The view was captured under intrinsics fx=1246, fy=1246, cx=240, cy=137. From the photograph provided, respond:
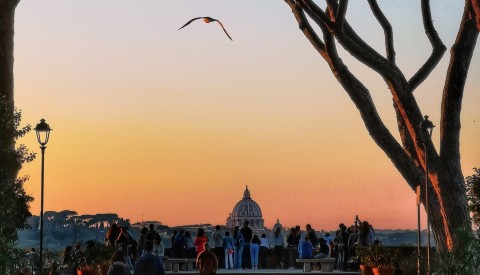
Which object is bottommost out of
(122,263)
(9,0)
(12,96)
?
(122,263)

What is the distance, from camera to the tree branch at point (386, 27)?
1090 inches

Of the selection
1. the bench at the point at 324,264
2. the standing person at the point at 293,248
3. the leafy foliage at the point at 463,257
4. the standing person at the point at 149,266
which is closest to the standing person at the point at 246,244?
the standing person at the point at 293,248

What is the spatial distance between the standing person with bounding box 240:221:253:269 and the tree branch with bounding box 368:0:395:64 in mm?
13340

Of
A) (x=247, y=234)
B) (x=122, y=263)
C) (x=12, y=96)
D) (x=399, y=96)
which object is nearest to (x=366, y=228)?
(x=247, y=234)

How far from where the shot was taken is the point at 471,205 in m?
24.2

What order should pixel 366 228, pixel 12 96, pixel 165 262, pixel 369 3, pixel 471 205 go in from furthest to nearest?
pixel 165 262
pixel 366 228
pixel 369 3
pixel 12 96
pixel 471 205

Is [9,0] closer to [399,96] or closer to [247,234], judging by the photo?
[399,96]

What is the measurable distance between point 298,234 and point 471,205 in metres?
19.7

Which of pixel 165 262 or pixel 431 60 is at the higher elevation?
pixel 431 60

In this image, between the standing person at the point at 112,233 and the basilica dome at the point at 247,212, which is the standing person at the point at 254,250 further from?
the basilica dome at the point at 247,212

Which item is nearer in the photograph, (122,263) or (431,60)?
(122,263)

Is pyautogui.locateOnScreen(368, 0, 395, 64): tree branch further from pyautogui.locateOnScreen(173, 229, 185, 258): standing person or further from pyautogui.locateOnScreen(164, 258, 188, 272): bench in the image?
pyautogui.locateOnScreen(173, 229, 185, 258): standing person

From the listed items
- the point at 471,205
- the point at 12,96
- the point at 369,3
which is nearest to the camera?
the point at 471,205

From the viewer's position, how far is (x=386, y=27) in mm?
28031
